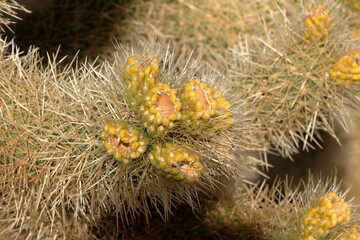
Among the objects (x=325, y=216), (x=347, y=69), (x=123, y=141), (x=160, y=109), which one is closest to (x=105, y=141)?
(x=123, y=141)

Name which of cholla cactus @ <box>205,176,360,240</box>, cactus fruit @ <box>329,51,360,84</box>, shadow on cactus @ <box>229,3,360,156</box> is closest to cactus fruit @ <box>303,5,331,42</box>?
shadow on cactus @ <box>229,3,360,156</box>

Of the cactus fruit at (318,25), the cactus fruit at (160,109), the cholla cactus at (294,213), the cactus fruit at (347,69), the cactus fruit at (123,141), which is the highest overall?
the cactus fruit at (318,25)

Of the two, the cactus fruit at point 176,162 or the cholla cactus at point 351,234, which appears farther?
the cholla cactus at point 351,234

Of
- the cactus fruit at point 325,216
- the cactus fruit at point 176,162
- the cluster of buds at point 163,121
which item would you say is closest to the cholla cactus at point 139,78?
the cluster of buds at point 163,121

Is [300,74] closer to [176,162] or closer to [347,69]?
[347,69]

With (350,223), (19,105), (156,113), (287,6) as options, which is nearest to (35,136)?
(19,105)

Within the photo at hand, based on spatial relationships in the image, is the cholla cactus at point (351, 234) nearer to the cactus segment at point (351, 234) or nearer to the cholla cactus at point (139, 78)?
the cactus segment at point (351, 234)

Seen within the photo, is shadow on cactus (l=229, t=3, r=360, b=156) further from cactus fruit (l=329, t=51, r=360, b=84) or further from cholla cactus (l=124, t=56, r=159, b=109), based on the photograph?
cholla cactus (l=124, t=56, r=159, b=109)
